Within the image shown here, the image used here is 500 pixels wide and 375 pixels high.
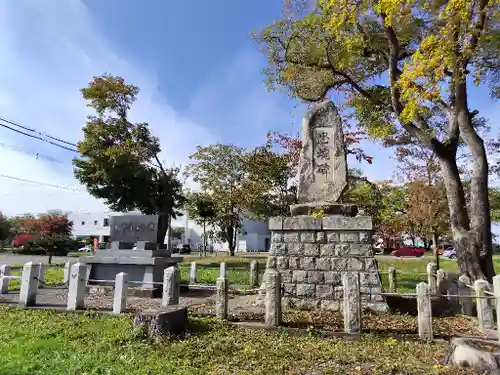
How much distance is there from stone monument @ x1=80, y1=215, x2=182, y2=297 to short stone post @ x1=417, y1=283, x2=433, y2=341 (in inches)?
292

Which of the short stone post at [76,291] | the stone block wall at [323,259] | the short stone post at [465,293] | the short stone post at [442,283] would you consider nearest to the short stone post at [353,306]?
the stone block wall at [323,259]

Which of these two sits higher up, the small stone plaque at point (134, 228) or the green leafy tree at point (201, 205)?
the green leafy tree at point (201, 205)

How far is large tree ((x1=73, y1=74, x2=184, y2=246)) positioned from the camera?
21.8 metres

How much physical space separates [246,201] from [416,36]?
14.1m

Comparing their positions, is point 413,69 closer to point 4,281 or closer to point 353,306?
point 353,306

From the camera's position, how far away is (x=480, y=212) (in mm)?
10367

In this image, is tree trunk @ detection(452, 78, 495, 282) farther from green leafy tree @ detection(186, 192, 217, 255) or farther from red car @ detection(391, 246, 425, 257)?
red car @ detection(391, 246, 425, 257)

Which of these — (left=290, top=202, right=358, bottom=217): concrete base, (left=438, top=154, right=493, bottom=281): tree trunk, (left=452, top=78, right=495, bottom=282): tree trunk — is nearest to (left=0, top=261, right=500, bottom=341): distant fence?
(left=438, top=154, right=493, bottom=281): tree trunk

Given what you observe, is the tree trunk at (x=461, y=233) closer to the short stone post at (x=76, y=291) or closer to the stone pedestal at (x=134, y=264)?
the stone pedestal at (x=134, y=264)

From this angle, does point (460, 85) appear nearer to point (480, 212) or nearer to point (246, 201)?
point (480, 212)

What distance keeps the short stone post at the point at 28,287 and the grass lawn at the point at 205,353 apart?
6.21 feet

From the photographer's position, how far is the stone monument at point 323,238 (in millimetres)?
8094

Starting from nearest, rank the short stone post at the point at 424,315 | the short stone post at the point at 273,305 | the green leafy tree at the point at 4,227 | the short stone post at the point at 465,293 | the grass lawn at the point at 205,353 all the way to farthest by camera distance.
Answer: the grass lawn at the point at 205,353 < the short stone post at the point at 424,315 < the short stone post at the point at 273,305 < the short stone post at the point at 465,293 < the green leafy tree at the point at 4,227

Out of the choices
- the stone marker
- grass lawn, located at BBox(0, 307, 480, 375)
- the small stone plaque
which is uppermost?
the stone marker
